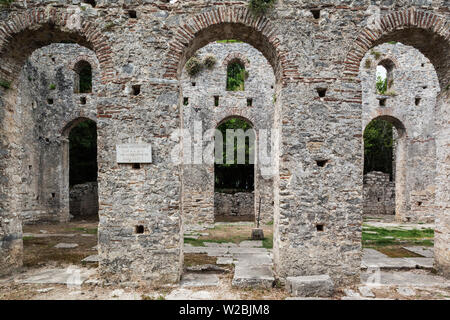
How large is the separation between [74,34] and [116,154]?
8.39ft

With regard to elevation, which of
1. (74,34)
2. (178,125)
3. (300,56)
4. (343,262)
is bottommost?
(343,262)

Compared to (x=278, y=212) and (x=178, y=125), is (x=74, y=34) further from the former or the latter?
(x=278, y=212)

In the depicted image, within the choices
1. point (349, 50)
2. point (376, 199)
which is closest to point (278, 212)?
point (349, 50)

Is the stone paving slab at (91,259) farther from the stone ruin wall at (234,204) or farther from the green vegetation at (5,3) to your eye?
the stone ruin wall at (234,204)

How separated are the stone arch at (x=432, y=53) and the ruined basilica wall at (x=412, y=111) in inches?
299

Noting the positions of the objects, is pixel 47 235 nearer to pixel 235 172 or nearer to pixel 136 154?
pixel 136 154

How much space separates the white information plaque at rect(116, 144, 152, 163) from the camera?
17.6 feet

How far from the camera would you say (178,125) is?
215 inches

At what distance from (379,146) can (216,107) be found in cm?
1732

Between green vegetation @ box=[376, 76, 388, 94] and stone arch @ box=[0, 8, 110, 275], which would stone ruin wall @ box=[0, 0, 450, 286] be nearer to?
stone arch @ box=[0, 8, 110, 275]

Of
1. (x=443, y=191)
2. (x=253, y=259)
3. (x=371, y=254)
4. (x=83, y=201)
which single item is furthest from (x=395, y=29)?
(x=83, y=201)

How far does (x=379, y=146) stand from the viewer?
77.3 feet

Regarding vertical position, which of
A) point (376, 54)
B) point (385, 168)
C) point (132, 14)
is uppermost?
point (376, 54)

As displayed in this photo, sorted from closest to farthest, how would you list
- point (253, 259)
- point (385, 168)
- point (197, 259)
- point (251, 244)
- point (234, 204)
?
point (253, 259) → point (197, 259) → point (251, 244) → point (234, 204) → point (385, 168)
